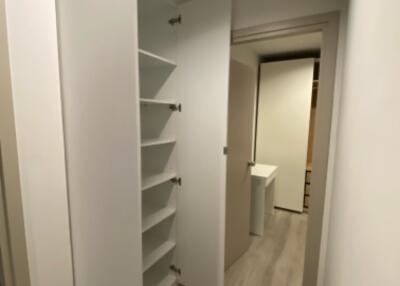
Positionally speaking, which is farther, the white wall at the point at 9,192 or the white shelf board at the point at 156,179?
the white shelf board at the point at 156,179

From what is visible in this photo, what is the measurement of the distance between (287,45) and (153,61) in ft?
6.91

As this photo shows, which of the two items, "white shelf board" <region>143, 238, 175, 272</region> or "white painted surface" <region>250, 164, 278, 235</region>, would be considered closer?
"white shelf board" <region>143, 238, 175, 272</region>

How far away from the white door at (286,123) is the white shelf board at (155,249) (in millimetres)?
2194

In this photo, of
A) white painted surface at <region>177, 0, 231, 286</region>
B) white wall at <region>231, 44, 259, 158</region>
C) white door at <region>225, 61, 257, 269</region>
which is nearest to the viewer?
white painted surface at <region>177, 0, 231, 286</region>

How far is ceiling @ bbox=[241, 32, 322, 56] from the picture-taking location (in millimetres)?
2730

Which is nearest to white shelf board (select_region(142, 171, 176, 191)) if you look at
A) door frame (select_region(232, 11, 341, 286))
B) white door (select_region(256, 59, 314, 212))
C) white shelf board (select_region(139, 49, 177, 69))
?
white shelf board (select_region(139, 49, 177, 69))

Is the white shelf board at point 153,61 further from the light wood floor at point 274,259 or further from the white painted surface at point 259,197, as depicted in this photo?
the light wood floor at point 274,259

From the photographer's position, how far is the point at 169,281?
191 centimetres

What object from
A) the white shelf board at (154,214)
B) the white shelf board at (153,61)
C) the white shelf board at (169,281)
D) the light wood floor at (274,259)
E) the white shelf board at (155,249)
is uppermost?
the white shelf board at (153,61)

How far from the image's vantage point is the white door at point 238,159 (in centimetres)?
208

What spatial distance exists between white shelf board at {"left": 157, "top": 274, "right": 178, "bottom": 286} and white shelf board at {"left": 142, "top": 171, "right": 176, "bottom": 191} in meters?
0.84

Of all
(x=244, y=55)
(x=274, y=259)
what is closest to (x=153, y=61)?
(x=244, y=55)

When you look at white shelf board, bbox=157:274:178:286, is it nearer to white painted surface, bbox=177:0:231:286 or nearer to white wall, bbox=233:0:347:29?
white painted surface, bbox=177:0:231:286

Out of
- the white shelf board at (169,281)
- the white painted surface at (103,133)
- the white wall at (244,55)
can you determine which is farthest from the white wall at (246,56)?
the white shelf board at (169,281)
